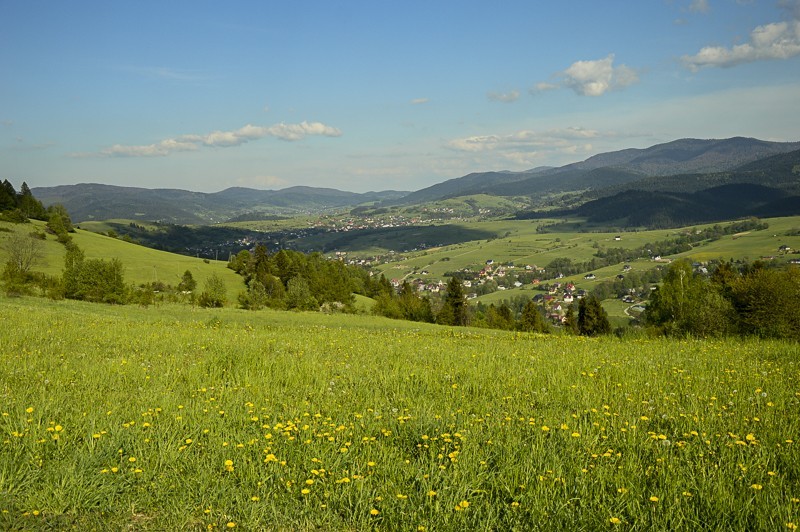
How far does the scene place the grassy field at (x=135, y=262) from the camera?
88.6 metres

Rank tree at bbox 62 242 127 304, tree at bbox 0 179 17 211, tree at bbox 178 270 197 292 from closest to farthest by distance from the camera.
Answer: tree at bbox 62 242 127 304, tree at bbox 178 270 197 292, tree at bbox 0 179 17 211

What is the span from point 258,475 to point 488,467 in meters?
2.38

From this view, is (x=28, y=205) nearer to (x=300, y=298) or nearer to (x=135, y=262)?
(x=135, y=262)

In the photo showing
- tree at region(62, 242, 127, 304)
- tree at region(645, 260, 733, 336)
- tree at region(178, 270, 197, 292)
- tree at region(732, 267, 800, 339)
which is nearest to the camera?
tree at region(732, 267, 800, 339)

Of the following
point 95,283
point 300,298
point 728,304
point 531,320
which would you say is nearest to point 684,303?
point 728,304

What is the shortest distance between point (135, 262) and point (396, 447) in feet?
370

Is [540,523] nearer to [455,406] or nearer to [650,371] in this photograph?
[455,406]

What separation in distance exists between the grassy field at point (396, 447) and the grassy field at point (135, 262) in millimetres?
83691

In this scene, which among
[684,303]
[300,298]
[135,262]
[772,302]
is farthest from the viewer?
[135,262]

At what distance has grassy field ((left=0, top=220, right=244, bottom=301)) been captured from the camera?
88625 mm

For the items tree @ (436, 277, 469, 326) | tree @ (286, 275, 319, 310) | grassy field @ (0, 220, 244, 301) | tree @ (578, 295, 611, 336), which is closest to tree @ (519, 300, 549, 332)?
tree @ (578, 295, 611, 336)

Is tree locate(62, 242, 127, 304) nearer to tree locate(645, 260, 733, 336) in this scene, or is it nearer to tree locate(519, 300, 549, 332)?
tree locate(519, 300, 549, 332)

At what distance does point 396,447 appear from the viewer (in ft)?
18.1

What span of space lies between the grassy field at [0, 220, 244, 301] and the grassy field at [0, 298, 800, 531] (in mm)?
83691
